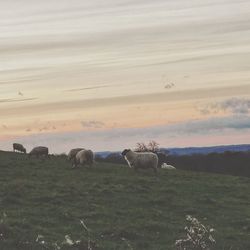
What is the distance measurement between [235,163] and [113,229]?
3648 inches

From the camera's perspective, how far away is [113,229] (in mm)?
19469

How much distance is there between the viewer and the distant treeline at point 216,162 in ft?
326

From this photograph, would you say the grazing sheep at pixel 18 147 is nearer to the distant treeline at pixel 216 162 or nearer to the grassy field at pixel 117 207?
the grassy field at pixel 117 207

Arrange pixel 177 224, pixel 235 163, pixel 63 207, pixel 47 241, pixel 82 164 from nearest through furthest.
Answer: pixel 47 241 → pixel 177 224 → pixel 63 207 → pixel 82 164 → pixel 235 163

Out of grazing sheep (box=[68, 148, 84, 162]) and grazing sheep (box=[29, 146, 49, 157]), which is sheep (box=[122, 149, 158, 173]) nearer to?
grazing sheep (box=[68, 148, 84, 162])

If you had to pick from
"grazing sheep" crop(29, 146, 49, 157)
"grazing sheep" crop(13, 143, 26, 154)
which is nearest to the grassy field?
"grazing sheep" crop(29, 146, 49, 157)

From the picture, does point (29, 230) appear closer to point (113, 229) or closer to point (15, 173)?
Answer: point (113, 229)

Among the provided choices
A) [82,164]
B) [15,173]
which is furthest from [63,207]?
[82,164]

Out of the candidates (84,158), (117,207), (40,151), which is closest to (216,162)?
(40,151)

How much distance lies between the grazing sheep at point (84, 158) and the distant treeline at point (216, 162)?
53.3 meters

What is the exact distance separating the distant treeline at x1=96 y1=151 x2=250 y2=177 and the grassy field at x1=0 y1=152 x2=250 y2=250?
6033cm

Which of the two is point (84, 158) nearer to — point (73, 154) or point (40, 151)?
point (73, 154)

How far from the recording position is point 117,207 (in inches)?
955

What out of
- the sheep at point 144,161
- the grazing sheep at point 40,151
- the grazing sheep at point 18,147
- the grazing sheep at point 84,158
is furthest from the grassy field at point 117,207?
the grazing sheep at point 18,147
